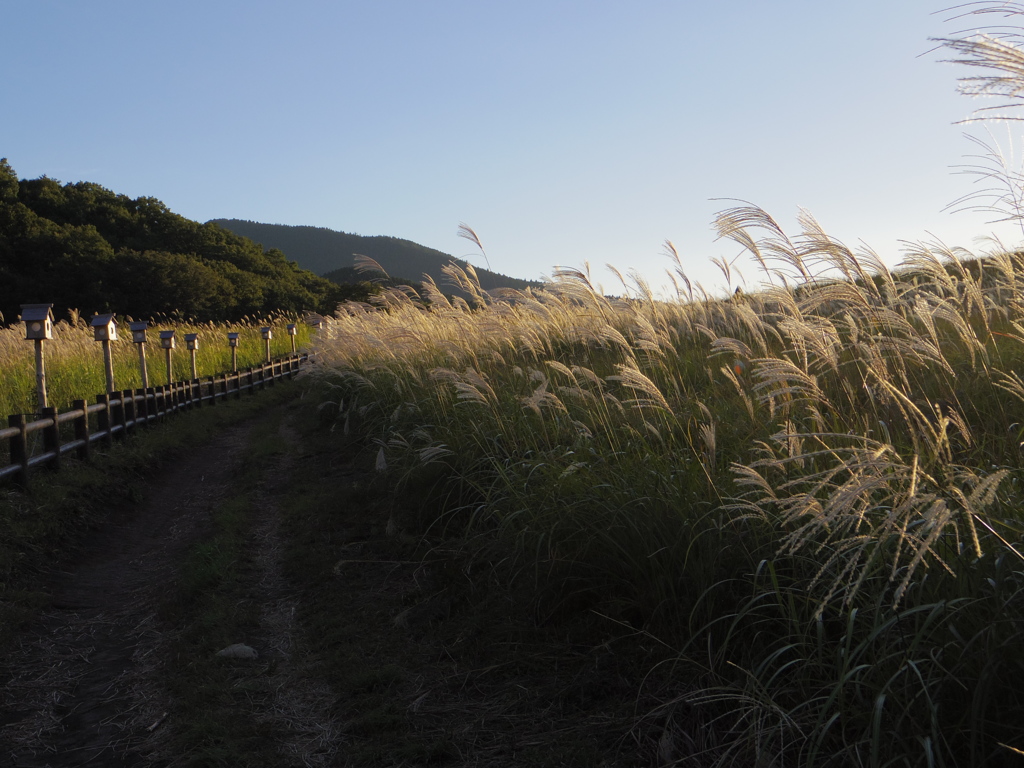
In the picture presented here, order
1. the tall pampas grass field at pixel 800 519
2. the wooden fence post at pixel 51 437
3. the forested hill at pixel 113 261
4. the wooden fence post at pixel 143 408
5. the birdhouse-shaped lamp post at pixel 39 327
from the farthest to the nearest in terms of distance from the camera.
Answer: the forested hill at pixel 113 261, the wooden fence post at pixel 143 408, the birdhouse-shaped lamp post at pixel 39 327, the wooden fence post at pixel 51 437, the tall pampas grass field at pixel 800 519

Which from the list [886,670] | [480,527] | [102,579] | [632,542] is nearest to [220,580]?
[102,579]

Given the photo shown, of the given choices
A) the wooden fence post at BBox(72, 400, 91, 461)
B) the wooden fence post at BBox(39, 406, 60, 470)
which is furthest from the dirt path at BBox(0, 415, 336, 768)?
the wooden fence post at BBox(72, 400, 91, 461)

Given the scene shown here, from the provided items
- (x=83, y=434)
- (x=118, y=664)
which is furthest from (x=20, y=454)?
Result: (x=118, y=664)

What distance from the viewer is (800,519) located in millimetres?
2590

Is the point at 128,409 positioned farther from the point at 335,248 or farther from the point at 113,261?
the point at 335,248

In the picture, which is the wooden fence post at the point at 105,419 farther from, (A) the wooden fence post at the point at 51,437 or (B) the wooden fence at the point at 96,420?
(A) the wooden fence post at the point at 51,437

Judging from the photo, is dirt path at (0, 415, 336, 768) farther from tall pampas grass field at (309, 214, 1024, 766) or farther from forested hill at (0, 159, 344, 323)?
forested hill at (0, 159, 344, 323)

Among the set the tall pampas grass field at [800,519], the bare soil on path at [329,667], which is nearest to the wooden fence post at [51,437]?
the bare soil on path at [329,667]

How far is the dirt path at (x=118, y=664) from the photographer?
2.96 m

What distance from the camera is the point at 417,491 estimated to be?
199 inches

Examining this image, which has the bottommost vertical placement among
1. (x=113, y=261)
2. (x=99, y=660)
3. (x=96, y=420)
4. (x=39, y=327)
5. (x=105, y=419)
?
(x=99, y=660)

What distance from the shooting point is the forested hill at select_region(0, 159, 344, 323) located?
37.5 metres

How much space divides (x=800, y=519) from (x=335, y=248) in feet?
379

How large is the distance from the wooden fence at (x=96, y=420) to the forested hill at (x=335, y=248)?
77.5m
